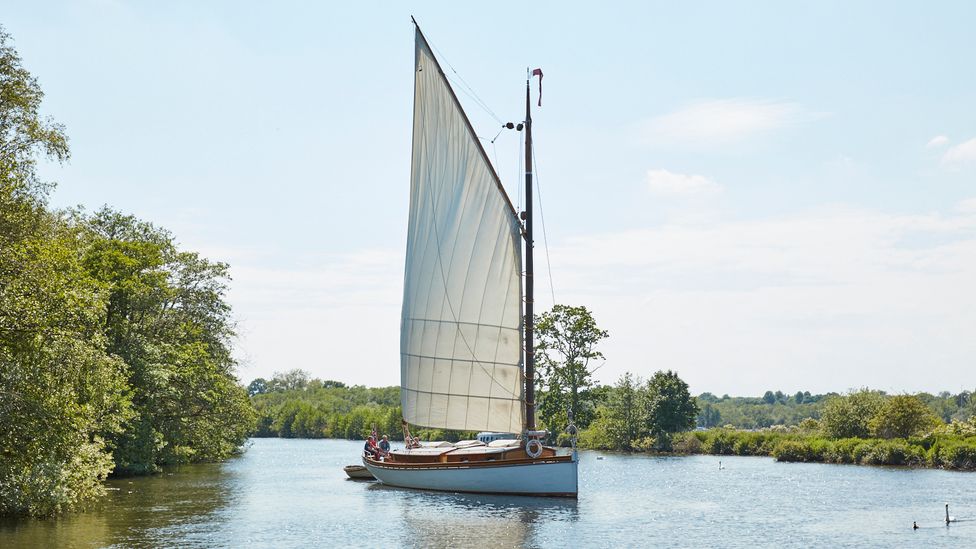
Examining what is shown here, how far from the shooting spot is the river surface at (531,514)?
32656mm

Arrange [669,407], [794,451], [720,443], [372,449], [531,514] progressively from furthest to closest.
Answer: [669,407] → [720,443] → [794,451] → [372,449] → [531,514]

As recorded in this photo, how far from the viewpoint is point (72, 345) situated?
98.3 feet

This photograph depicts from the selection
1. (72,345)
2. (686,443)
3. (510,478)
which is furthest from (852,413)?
(72,345)

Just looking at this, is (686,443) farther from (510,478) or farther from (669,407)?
(510,478)

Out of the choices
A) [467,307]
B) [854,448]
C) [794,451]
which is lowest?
[794,451]

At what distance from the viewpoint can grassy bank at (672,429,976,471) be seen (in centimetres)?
6825

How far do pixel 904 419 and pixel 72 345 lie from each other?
71.1 m

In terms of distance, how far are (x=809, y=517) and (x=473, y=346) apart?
56.7 ft

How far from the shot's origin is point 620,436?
10412 centimetres

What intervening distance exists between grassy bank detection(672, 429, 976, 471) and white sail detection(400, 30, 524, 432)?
127 ft

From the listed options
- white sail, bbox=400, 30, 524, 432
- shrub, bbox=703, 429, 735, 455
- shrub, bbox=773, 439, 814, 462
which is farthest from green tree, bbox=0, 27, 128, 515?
shrub, bbox=703, 429, 735, 455

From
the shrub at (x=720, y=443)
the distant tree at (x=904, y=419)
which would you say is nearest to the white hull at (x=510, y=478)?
the distant tree at (x=904, y=419)

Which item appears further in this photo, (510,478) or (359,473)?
(359,473)

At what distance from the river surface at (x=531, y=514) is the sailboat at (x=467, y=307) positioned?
1.83 m
